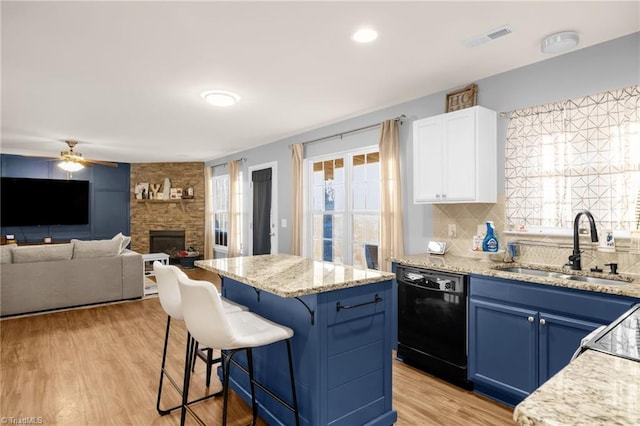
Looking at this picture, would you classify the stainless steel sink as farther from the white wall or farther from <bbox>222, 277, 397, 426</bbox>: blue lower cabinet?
<bbox>222, 277, 397, 426</bbox>: blue lower cabinet

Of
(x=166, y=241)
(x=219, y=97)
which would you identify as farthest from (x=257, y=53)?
(x=166, y=241)

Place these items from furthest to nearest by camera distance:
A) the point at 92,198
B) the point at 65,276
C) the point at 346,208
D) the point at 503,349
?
1. the point at 92,198
2. the point at 65,276
3. the point at 346,208
4. the point at 503,349

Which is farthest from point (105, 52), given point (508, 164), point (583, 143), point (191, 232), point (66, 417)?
point (191, 232)

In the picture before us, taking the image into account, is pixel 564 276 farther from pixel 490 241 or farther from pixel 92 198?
pixel 92 198

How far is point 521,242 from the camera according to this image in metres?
3.09

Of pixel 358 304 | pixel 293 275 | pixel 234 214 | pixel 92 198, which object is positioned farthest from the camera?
pixel 92 198

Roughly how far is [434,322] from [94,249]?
463cm

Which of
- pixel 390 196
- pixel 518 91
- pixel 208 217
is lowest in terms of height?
pixel 208 217

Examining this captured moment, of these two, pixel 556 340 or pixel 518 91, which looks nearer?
pixel 556 340

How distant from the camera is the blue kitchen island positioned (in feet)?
6.55

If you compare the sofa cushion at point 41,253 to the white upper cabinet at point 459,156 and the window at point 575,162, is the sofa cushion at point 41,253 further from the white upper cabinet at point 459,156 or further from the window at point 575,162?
the window at point 575,162

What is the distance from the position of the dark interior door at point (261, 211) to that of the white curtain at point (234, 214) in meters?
0.64

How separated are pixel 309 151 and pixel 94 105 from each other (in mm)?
2739

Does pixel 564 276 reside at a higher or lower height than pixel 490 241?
lower
